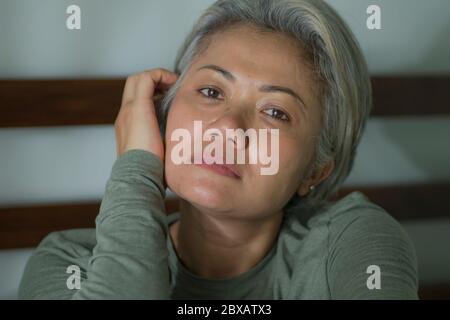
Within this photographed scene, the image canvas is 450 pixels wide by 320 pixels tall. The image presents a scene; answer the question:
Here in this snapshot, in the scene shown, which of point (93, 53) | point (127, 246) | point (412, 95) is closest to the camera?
point (127, 246)

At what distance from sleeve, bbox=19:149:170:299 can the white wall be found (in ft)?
0.48

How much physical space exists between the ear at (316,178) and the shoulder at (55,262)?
1.10 ft

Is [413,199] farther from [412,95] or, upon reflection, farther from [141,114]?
[141,114]

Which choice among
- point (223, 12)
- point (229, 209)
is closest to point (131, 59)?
point (223, 12)

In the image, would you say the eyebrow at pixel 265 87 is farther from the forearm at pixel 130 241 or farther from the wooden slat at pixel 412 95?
the wooden slat at pixel 412 95

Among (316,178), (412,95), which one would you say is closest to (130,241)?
(316,178)

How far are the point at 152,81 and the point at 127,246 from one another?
269 mm

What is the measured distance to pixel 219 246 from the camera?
79 cm

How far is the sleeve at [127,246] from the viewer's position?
22.9 inches

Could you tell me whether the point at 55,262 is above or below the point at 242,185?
below

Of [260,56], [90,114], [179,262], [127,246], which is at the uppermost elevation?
[260,56]

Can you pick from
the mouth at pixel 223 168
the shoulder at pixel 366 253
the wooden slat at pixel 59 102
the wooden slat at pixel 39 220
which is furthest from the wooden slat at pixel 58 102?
the shoulder at pixel 366 253

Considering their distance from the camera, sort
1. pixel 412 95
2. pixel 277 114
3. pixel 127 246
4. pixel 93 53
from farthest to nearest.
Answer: pixel 412 95
pixel 93 53
pixel 277 114
pixel 127 246

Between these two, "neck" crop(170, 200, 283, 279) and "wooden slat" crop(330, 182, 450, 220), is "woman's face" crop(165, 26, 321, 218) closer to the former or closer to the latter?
"neck" crop(170, 200, 283, 279)
